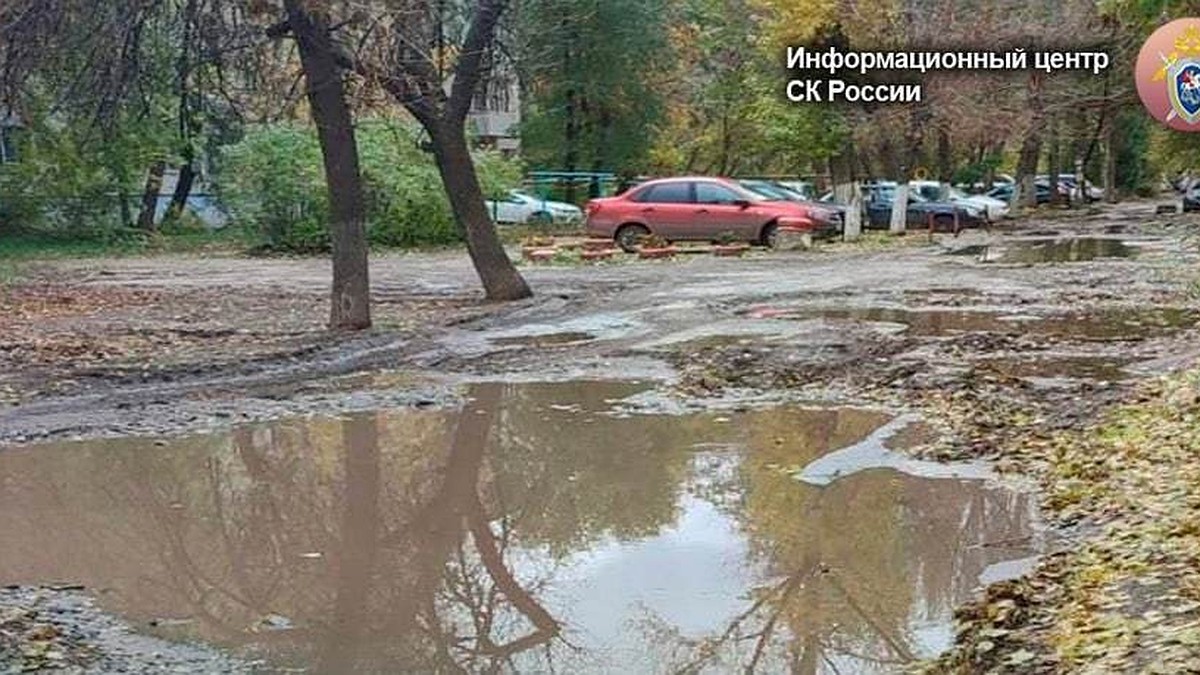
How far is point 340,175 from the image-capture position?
48.4 feet

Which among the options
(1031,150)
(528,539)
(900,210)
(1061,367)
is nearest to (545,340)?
(1061,367)

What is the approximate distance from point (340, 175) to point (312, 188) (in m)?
14.7

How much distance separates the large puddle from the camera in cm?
548

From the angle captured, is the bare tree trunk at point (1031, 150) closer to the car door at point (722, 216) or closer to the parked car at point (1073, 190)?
the parked car at point (1073, 190)

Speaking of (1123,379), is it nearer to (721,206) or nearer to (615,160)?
(721,206)

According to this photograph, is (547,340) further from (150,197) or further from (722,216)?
(150,197)

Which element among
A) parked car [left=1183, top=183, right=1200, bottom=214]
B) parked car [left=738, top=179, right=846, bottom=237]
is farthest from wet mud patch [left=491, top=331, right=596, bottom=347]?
parked car [left=1183, top=183, right=1200, bottom=214]

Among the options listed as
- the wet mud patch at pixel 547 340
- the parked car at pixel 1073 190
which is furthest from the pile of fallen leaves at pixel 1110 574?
the parked car at pixel 1073 190

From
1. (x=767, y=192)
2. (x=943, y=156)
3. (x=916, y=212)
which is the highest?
(x=943, y=156)

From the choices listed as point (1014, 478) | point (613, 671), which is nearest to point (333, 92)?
point (1014, 478)

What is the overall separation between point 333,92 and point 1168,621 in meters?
11.6

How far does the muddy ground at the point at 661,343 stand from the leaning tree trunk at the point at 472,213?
711 mm

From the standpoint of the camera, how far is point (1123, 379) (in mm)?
10570

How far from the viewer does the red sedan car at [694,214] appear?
28.0 m
